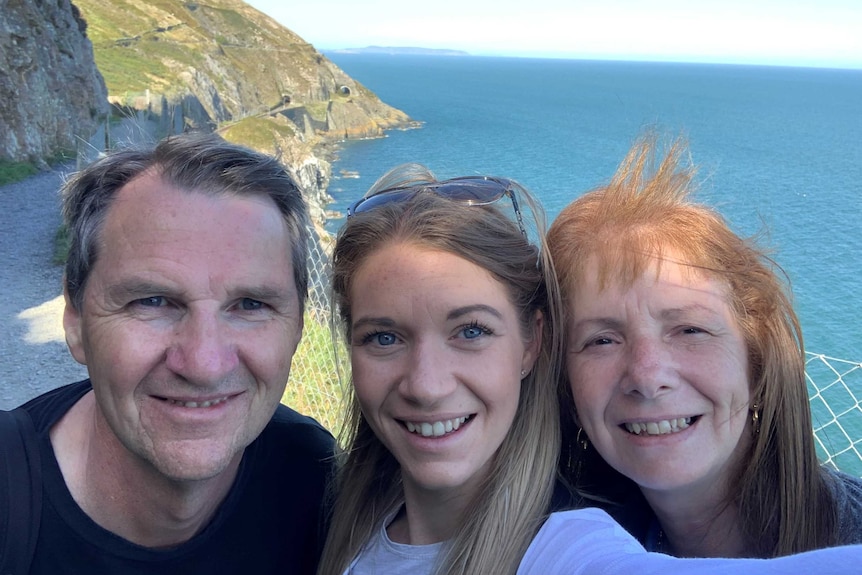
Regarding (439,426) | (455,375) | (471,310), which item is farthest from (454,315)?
(439,426)

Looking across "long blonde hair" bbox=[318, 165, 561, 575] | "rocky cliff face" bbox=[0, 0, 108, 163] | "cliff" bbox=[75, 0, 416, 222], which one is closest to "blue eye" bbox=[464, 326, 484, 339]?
"long blonde hair" bbox=[318, 165, 561, 575]

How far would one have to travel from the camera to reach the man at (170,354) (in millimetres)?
1815

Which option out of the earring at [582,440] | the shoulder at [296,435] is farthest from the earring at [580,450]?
the shoulder at [296,435]

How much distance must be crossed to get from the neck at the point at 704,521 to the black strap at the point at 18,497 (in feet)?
5.62

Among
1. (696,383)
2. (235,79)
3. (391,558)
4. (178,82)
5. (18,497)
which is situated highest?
(696,383)

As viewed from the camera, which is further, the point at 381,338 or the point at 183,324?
the point at 381,338

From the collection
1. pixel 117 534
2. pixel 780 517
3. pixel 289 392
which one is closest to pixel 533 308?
pixel 780 517

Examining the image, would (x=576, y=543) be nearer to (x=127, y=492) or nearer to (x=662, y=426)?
(x=662, y=426)

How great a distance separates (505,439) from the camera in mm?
2008

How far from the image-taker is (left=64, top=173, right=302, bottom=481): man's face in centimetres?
181

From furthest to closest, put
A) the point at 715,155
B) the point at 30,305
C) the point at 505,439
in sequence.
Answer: the point at 715,155 → the point at 30,305 → the point at 505,439

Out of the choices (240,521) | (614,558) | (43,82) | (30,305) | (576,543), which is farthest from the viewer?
(43,82)

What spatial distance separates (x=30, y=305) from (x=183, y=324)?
9212 mm

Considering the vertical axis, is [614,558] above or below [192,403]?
above
